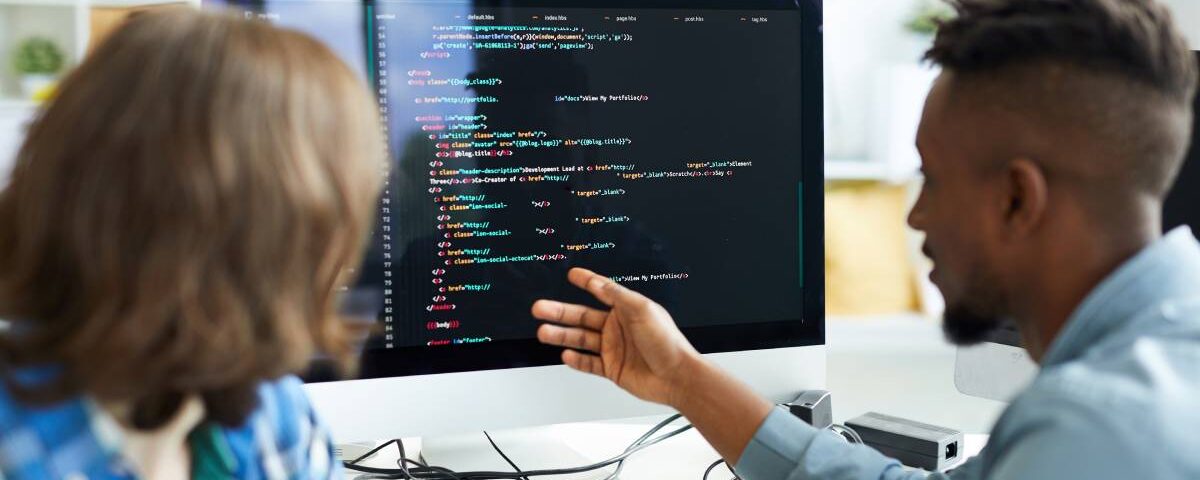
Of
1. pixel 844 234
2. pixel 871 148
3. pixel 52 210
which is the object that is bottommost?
pixel 844 234

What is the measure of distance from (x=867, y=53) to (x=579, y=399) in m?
1.89

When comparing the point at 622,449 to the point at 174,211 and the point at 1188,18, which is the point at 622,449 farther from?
the point at 1188,18

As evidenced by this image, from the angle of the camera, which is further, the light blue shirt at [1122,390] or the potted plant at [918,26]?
the potted plant at [918,26]

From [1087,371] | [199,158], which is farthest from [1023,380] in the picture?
[199,158]

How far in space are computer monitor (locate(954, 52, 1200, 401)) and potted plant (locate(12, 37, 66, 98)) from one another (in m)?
2.37

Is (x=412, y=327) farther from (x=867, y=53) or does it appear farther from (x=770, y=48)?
(x=867, y=53)

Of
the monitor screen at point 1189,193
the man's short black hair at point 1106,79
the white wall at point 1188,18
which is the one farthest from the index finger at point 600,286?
the white wall at point 1188,18

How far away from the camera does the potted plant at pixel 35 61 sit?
2.69 m

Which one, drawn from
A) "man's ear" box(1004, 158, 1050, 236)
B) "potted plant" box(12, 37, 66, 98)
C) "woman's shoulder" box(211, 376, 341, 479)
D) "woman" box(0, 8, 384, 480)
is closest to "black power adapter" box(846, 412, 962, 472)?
"man's ear" box(1004, 158, 1050, 236)

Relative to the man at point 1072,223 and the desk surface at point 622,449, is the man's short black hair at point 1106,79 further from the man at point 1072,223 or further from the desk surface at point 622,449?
the desk surface at point 622,449

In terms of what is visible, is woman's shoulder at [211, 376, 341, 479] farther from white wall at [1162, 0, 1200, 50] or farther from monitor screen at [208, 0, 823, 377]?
white wall at [1162, 0, 1200, 50]

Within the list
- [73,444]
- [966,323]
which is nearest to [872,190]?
[966,323]

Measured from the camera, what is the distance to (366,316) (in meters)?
1.02

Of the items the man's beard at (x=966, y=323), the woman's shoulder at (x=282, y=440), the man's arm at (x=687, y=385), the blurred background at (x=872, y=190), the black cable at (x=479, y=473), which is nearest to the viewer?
the woman's shoulder at (x=282, y=440)
